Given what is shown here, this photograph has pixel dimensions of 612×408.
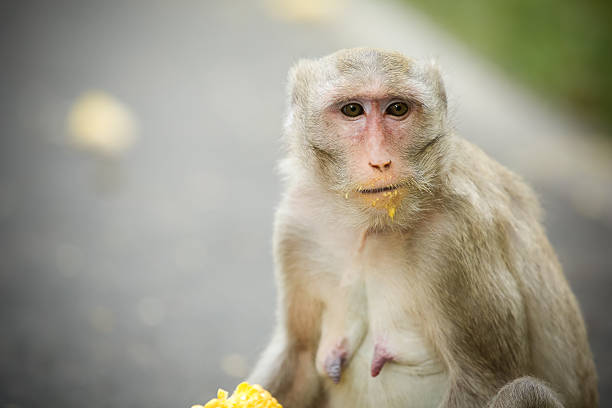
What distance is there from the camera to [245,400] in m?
3.11

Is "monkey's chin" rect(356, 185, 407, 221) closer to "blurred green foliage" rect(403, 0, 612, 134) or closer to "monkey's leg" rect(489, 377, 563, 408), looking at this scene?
"monkey's leg" rect(489, 377, 563, 408)

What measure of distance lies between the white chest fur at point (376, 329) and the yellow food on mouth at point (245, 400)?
14.7 inches

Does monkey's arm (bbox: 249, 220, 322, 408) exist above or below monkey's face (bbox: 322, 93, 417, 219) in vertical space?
below

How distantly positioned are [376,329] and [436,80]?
119 centimetres

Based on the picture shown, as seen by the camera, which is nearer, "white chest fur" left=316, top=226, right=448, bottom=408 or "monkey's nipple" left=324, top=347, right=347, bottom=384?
"white chest fur" left=316, top=226, right=448, bottom=408

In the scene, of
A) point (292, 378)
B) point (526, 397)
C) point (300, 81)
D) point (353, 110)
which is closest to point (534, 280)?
point (526, 397)

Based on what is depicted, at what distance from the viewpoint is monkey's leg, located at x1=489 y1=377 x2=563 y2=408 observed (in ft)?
9.59

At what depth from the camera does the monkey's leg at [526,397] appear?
9.59 ft

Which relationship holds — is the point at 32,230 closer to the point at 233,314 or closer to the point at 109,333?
the point at 109,333

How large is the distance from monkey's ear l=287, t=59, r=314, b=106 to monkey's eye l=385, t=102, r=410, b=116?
1.36 feet

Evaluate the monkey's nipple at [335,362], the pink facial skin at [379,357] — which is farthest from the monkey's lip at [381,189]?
the monkey's nipple at [335,362]

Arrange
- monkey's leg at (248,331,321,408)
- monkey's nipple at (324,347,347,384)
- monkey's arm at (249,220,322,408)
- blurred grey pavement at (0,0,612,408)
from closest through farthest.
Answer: monkey's nipple at (324,347,347,384)
monkey's arm at (249,220,322,408)
monkey's leg at (248,331,321,408)
blurred grey pavement at (0,0,612,408)

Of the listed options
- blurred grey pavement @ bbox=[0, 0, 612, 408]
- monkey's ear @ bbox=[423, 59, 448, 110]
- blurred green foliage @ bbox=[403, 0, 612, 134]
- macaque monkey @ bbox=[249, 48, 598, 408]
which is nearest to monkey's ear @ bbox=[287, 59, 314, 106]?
macaque monkey @ bbox=[249, 48, 598, 408]

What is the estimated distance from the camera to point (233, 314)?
5.55 m
